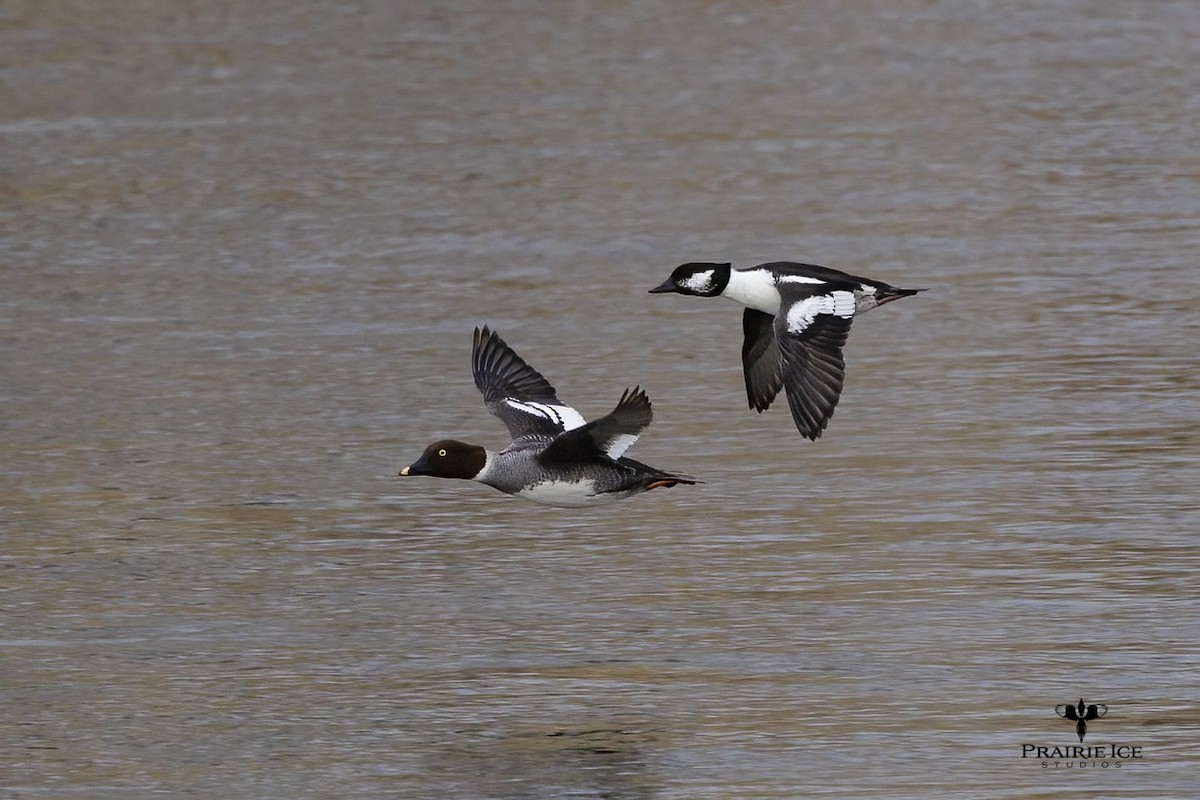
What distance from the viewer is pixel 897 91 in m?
18.4

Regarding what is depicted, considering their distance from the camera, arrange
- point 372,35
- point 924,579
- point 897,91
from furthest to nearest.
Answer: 1. point 372,35
2. point 897,91
3. point 924,579

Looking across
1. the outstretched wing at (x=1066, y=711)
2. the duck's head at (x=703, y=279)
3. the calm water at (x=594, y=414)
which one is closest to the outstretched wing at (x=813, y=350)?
the duck's head at (x=703, y=279)

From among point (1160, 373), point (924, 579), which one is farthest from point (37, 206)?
point (924, 579)

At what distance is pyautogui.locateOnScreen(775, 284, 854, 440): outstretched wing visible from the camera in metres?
8.45

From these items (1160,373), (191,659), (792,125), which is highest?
(792,125)

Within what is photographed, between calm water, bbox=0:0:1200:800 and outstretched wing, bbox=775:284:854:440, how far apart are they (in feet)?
1.46

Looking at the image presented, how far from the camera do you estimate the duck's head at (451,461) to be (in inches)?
319

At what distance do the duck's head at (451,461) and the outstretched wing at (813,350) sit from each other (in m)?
1.21

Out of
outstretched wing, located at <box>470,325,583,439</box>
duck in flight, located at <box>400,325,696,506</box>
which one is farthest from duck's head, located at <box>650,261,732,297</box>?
duck in flight, located at <box>400,325,696,506</box>

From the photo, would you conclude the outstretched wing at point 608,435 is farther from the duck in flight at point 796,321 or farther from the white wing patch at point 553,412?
the duck in flight at point 796,321

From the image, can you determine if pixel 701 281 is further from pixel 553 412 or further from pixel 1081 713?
pixel 1081 713

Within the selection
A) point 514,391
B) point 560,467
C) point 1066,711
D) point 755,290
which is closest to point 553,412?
point 514,391

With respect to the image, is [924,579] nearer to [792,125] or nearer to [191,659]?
[191,659]

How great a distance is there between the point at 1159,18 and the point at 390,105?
795 cm
